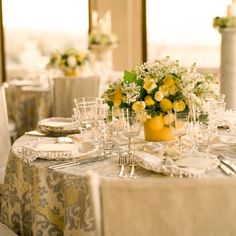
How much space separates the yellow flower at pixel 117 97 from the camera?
2.40 metres

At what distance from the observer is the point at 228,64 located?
4.02m

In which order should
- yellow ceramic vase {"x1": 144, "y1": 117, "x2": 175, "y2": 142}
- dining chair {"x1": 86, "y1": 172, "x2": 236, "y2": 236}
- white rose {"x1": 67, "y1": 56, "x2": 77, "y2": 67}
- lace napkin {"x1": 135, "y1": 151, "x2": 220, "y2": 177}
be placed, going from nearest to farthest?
dining chair {"x1": 86, "y1": 172, "x2": 236, "y2": 236}, lace napkin {"x1": 135, "y1": 151, "x2": 220, "y2": 177}, yellow ceramic vase {"x1": 144, "y1": 117, "x2": 175, "y2": 142}, white rose {"x1": 67, "y1": 56, "x2": 77, "y2": 67}

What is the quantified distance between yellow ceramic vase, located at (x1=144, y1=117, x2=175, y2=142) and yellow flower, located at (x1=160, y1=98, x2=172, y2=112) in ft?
0.28

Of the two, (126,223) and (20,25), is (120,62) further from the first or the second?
(126,223)

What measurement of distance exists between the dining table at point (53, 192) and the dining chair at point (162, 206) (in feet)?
1.50

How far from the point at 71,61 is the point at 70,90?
103cm

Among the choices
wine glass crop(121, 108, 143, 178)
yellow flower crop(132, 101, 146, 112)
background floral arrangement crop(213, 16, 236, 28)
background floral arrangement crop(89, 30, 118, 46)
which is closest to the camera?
wine glass crop(121, 108, 143, 178)

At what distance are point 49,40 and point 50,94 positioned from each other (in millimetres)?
5356

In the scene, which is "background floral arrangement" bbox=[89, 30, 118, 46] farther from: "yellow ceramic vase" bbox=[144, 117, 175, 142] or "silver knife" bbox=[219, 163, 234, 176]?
"silver knife" bbox=[219, 163, 234, 176]

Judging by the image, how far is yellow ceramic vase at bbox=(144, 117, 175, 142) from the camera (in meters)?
2.43

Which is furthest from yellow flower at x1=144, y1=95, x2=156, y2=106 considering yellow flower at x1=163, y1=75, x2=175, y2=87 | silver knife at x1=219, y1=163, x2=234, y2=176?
silver knife at x1=219, y1=163, x2=234, y2=176

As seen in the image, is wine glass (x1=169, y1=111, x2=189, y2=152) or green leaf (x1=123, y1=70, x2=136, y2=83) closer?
wine glass (x1=169, y1=111, x2=189, y2=152)

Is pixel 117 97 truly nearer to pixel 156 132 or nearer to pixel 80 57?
pixel 156 132

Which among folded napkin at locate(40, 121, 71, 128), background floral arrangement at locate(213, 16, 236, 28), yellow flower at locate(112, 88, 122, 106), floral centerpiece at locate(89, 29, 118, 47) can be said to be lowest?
folded napkin at locate(40, 121, 71, 128)
